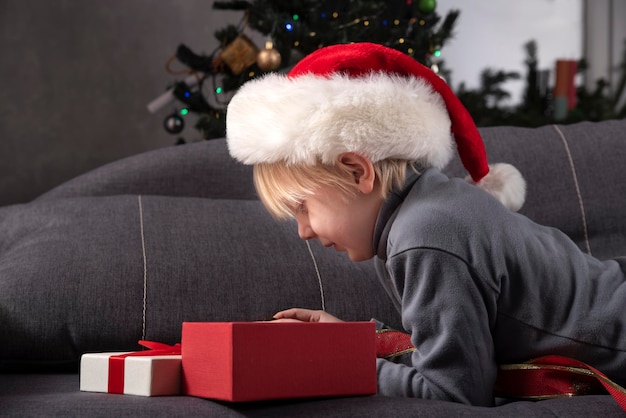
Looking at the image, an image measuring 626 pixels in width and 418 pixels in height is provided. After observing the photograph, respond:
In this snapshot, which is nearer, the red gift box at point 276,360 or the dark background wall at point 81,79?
the red gift box at point 276,360

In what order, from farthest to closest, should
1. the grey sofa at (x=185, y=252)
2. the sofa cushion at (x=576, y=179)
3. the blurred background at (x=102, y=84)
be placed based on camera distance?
the blurred background at (x=102, y=84) < the sofa cushion at (x=576, y=179) < the grey sofa at (x=185, y=252)

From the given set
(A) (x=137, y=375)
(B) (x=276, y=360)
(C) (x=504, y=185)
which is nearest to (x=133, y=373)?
(A) (x=137, y=375)

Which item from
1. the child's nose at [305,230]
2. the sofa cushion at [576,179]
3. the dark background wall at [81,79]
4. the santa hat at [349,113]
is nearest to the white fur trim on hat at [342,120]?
the santa hat at [349,113]

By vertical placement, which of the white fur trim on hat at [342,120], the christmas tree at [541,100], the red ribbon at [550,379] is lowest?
the red ribbon at [550,379]

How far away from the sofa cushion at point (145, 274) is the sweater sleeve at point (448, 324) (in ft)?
1.25

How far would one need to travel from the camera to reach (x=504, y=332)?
1154 mm

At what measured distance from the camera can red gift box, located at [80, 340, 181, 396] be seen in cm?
98

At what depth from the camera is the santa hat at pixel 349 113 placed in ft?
3.86

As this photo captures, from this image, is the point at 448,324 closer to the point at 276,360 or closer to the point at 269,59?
the point at 276,360

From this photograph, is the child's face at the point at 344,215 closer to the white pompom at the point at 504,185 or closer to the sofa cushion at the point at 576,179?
the white pompom at the point at 504,185

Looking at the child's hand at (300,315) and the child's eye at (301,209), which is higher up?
the child's eye at (301,209)

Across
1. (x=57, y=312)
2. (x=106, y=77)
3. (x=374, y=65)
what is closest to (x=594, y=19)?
(x=106, y=77)

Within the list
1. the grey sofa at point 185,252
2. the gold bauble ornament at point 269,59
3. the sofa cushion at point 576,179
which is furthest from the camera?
the gold bauble ornament at point 269,59

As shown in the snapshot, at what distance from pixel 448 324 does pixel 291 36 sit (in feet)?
4.74
